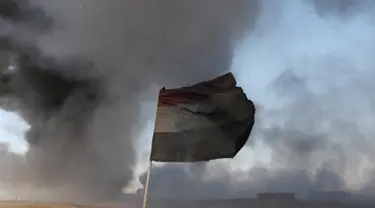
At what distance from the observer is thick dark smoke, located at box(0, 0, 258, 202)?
24.4 ft

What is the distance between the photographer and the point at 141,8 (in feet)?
25.5

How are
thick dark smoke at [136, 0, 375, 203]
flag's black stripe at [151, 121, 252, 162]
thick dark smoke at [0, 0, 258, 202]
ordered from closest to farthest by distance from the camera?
flag's black stripe at [151, 121, 252, 162] < thick dark smoke at [136, 0, 375, 203] < thick dark smoke at [0, 0, 258, 202]

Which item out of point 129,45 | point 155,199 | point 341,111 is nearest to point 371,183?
point 341,111

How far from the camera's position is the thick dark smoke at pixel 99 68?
7.45 m

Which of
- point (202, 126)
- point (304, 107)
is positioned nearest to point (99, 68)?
point (202, 126)

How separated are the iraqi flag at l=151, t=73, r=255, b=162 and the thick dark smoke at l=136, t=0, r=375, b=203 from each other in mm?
844

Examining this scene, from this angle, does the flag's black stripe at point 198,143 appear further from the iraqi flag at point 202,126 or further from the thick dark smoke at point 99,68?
the thick dark smoke at point 99,68

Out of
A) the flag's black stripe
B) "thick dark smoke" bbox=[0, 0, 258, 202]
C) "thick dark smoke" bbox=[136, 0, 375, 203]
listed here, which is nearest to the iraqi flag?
the flag's black stripe

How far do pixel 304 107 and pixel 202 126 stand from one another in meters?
1.50

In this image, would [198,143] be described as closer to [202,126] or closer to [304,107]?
[202,126]

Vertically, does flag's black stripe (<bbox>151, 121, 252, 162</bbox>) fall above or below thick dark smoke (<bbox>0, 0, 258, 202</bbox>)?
below

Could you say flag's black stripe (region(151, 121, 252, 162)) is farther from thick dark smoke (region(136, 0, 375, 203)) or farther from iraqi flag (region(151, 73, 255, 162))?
thick dark smoke (region(136, 0, 375, 203))

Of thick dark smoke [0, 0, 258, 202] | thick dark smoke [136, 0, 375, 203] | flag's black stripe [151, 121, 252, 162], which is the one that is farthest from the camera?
thick dark smoke [0, 0, 258, 202]

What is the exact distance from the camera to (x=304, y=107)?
288 inches
